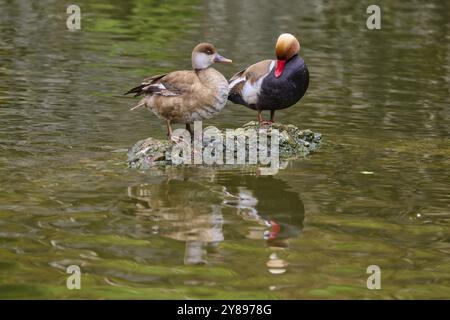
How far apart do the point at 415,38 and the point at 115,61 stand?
812 centimetres

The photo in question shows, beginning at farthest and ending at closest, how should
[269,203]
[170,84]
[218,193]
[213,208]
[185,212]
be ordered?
[170,84], [218,193], [269,203], [213,208], [185,212]

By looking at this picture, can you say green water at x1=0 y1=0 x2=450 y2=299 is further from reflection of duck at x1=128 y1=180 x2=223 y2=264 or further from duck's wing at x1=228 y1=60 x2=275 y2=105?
duck's wing at x1=228 y1=60 x2=275 y2=105

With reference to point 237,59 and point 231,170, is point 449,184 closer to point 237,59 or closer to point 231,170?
point 231,170

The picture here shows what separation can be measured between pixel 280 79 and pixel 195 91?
4.05 ft

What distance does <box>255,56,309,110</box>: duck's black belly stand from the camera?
34.7 ft

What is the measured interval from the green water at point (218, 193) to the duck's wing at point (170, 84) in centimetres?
83

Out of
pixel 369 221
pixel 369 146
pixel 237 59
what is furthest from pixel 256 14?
pixel 369 221

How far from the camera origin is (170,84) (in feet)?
33.0

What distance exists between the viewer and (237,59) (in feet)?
57.5

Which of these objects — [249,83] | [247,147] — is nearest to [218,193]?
[247,147]

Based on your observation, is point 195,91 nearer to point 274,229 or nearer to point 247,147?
point 247,147

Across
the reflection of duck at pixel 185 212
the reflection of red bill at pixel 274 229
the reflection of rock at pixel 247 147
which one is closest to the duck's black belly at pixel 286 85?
the reflection of rock at pixel 247 147

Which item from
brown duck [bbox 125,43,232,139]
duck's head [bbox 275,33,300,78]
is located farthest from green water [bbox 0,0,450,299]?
duck's head [bbox 275,33,300,78]

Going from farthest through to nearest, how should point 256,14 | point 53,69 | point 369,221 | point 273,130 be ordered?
point 256,14, point 53,69, point 273,130, point 369,221
